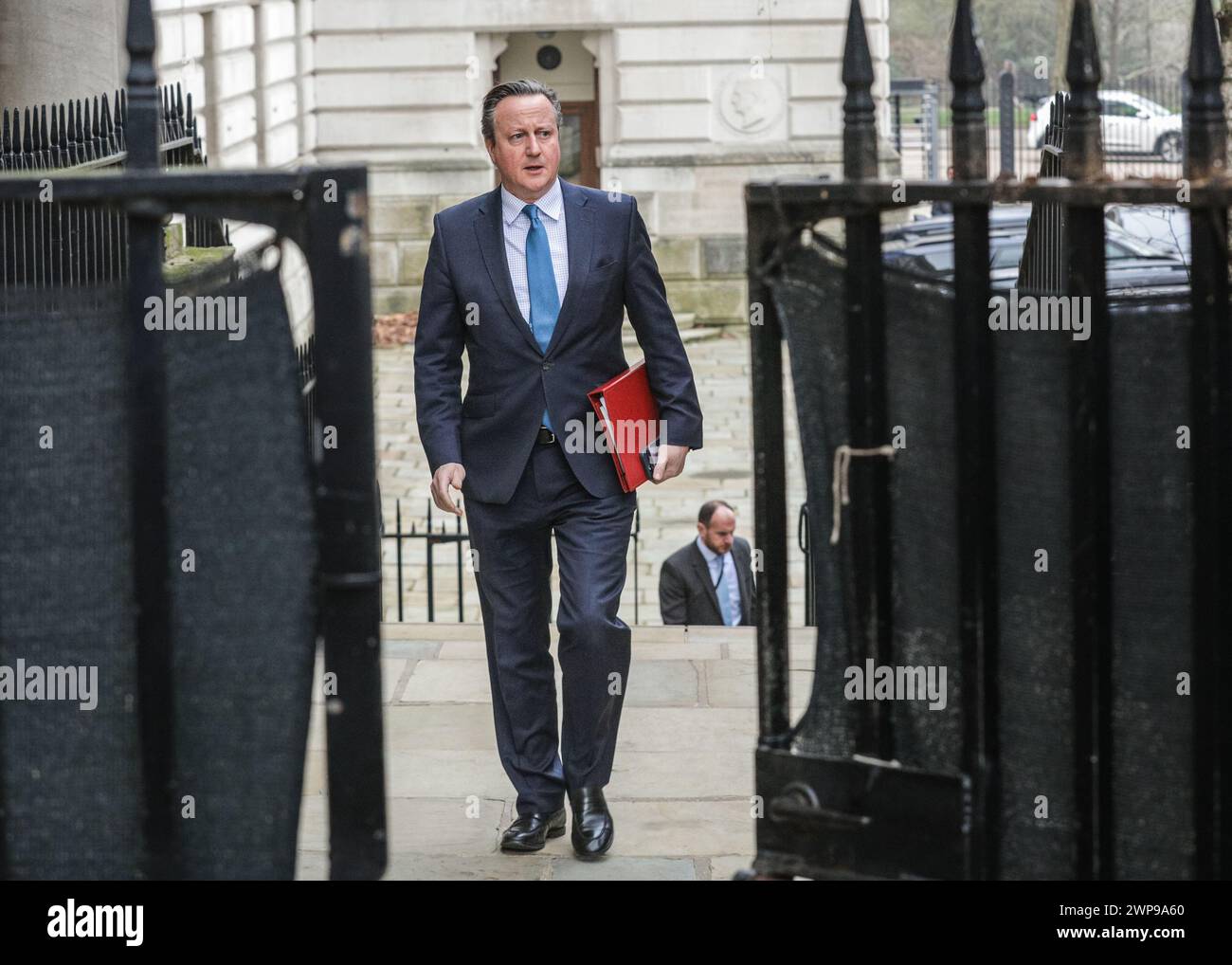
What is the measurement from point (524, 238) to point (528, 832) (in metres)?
1.68

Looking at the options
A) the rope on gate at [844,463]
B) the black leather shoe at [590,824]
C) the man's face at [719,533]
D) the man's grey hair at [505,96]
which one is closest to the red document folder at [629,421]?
the man's grey hair at [505,96]

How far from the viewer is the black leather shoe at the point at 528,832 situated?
17.4ft

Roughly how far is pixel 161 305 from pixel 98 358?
0.45 feet

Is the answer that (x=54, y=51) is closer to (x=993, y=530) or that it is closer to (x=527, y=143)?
(x=527, y=143)

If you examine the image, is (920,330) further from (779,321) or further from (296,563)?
(296,563)

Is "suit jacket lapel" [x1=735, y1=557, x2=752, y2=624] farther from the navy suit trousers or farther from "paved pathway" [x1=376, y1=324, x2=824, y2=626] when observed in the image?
the navy suit trousers

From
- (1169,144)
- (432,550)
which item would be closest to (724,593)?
(432,550)

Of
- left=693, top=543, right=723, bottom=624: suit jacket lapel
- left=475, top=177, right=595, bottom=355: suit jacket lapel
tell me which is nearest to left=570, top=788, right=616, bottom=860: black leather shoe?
left=475, top=177, right=595, bottom=355: suit jacket lapel

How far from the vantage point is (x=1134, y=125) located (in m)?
34.8

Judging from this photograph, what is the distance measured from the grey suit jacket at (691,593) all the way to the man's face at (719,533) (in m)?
0.07

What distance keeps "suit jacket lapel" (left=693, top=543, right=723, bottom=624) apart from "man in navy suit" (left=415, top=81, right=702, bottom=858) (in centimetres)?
456

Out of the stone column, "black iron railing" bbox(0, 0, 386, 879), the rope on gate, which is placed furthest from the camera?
the stone column

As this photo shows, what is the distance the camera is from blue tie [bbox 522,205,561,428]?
5191mm

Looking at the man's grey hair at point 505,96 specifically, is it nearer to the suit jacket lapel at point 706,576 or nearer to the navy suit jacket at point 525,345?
the navy suit jacket at point 525,345
